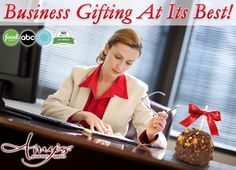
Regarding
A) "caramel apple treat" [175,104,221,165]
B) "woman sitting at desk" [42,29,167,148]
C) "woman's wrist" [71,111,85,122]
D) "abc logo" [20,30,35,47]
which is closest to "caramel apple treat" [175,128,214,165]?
"caramel apple treat" [175,104,221,165]

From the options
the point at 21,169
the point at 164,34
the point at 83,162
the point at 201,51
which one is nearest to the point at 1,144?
the point at 21,169

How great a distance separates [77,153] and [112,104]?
29 cm

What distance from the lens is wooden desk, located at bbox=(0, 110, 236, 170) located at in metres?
0.70

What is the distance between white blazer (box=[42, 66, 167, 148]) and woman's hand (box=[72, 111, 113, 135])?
28 millimetres

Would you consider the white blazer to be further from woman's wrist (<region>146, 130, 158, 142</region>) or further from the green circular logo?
the green circular logo

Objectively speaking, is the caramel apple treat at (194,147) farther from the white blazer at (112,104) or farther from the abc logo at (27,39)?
the abc logo at (27,39)

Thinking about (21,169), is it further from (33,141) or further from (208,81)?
(208,81)

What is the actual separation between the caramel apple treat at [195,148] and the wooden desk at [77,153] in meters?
0.02

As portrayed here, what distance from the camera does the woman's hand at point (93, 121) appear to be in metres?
0.90

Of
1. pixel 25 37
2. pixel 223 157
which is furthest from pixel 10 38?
pixel 223 157

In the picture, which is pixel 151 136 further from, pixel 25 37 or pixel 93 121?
pixel 25 37

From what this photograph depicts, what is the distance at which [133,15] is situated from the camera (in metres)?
1.45

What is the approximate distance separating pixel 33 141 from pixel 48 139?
0.04 metres

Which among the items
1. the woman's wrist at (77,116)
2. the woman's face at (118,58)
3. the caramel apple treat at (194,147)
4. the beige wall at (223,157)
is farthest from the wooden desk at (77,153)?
the beige wall at (223,157)
